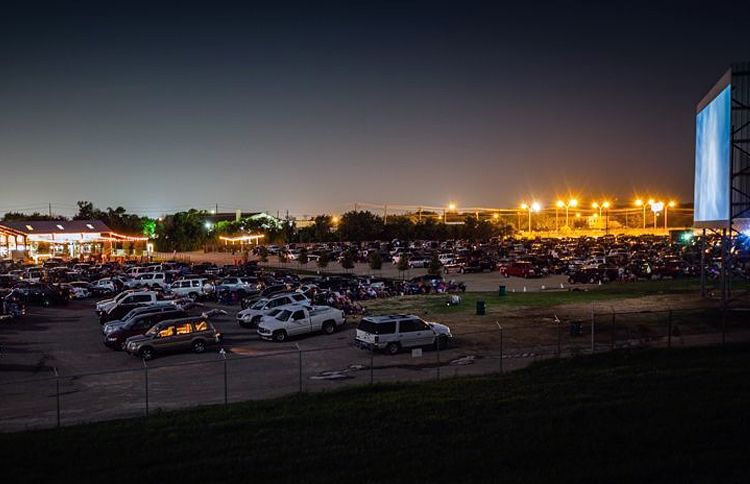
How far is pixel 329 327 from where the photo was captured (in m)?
29.2

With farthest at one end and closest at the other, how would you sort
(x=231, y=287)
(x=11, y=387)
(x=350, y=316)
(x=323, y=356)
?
1. (x=231, y=287)
2. (x=350, y=316)
3. (x=323, y=356)
4. (x=11, y=387)

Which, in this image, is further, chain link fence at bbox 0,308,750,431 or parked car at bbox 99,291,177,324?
parked car at bbox 99,291,177,324

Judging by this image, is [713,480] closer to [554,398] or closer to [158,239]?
[554,398]

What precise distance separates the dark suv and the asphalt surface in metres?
0.47

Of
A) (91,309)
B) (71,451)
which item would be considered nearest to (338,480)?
(71,451)

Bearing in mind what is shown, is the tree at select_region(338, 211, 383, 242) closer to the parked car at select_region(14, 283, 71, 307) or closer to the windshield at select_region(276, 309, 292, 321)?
the parked car at select_region(14, 283, 71, 307)

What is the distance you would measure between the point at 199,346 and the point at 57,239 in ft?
239

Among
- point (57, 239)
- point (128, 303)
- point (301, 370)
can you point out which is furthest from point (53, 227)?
point (301, 370)

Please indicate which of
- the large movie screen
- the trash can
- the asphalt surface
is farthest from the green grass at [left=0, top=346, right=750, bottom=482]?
the large movie screen

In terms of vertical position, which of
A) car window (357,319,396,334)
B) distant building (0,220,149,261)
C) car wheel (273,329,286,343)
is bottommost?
car wheel (273,329,286,343)

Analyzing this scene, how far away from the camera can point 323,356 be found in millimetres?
24125

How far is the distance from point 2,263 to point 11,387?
Result: 190ft

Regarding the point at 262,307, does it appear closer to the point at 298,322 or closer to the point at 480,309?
the point at 298,322

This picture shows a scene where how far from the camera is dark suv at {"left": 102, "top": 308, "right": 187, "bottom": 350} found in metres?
26.1
